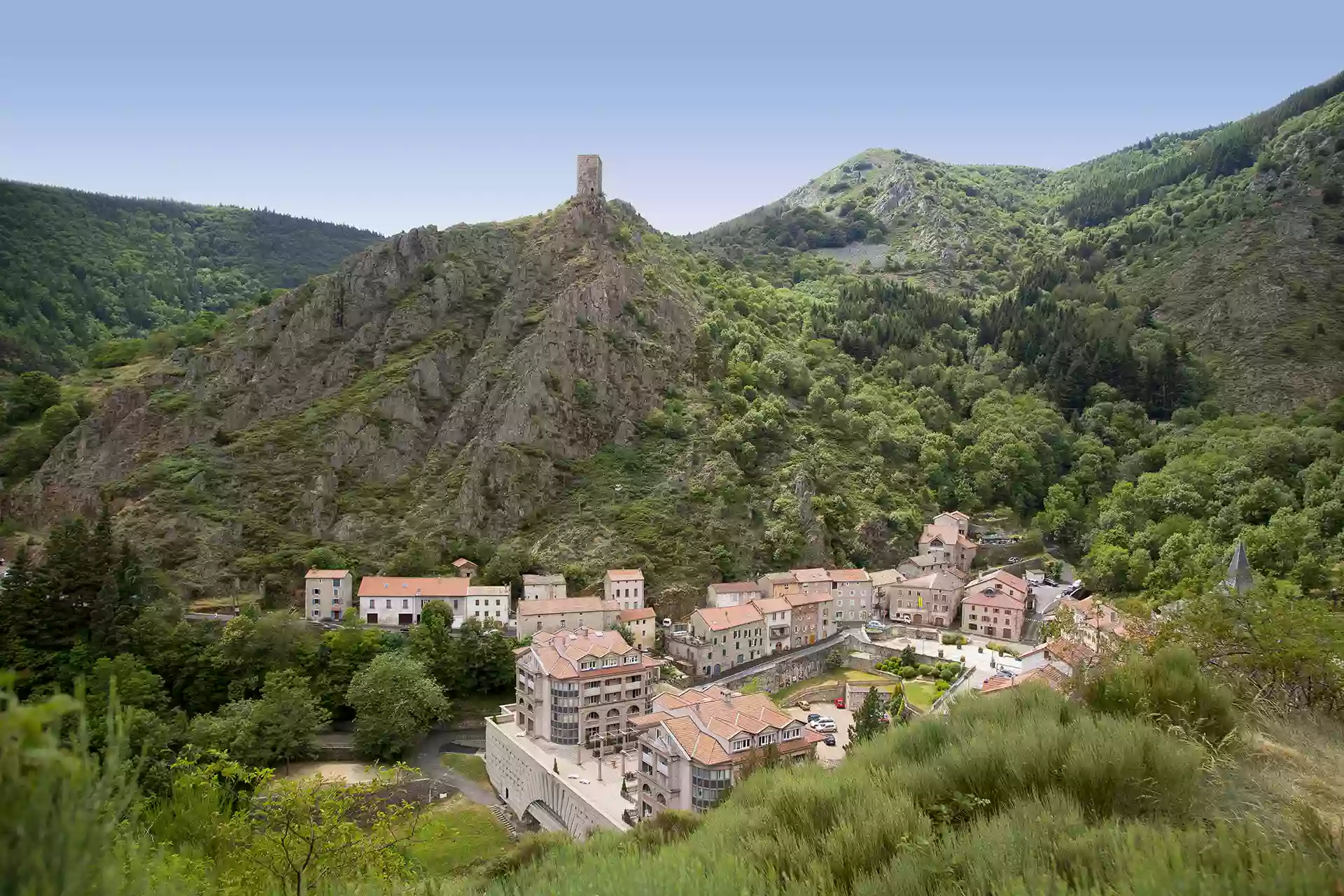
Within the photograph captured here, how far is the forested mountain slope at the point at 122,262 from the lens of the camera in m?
75.4

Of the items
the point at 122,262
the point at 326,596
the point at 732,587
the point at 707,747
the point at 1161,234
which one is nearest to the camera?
the point at 707,747

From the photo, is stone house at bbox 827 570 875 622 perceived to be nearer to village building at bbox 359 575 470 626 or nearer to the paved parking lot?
the paved parking lot

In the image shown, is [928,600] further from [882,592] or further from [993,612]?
[993,612]

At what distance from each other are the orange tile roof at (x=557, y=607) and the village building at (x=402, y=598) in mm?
3349

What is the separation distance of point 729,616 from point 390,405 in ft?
84.2

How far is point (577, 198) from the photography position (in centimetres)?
6894

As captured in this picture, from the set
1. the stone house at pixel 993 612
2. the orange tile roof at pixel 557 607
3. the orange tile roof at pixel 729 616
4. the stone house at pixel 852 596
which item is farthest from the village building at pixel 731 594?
the stone house at pixel 993 612

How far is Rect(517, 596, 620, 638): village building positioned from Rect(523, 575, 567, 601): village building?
1398 millimetres

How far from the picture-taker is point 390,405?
163 feet

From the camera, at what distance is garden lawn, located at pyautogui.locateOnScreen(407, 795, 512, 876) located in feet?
76.7

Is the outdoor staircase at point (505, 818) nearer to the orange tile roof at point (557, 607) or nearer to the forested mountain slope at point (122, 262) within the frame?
the orange tile roof at point (557, 607)

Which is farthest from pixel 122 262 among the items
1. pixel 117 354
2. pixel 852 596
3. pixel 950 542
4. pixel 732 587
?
pixel 950 542

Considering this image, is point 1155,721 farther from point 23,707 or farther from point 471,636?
point 471,636

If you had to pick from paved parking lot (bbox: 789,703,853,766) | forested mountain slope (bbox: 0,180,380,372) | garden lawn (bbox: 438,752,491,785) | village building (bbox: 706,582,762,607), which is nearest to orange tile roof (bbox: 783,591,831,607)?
village building (bbox: 706,582,762,607)
